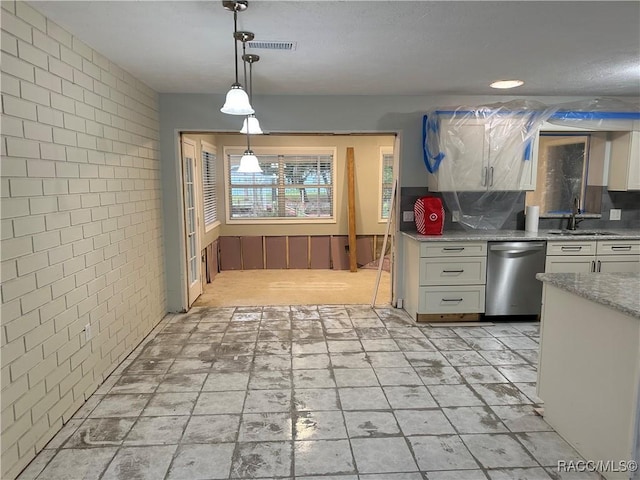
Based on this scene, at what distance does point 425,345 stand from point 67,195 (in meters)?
2.96

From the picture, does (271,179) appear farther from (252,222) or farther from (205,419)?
(205,419)

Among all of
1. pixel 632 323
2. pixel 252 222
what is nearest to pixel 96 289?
pixel 632 323

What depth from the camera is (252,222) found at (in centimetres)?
702

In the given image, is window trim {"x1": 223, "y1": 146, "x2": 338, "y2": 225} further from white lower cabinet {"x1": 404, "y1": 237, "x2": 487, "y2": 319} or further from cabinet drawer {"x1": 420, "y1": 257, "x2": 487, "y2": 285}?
cabinet drawer {"x1": 420, "y1": 257, "x2": 487, "y2": 285}

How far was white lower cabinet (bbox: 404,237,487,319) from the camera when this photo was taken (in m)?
4.08

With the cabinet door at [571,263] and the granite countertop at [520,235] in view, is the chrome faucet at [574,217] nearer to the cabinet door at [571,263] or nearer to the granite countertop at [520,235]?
the granite countertop at [520,235]

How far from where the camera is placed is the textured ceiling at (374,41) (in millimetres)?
2170

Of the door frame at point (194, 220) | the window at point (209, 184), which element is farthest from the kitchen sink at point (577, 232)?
the window at point (209, 184)

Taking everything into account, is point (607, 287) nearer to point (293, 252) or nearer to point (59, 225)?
point (59, 225)

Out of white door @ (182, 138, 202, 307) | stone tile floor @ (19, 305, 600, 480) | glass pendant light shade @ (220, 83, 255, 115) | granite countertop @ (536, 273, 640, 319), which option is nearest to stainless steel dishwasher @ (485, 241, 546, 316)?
stone tile floor @ (19, 305, 600, 480)

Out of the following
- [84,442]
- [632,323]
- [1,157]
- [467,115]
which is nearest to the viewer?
[632,323]

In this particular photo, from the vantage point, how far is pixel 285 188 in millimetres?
7137

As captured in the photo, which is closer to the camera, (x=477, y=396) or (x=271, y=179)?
(x=477, y=396)

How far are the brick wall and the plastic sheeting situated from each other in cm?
293
